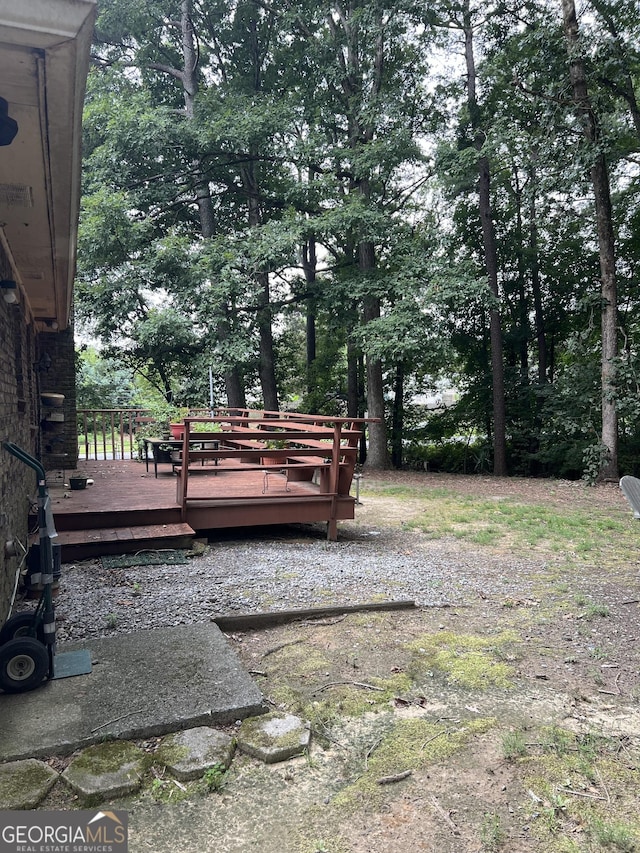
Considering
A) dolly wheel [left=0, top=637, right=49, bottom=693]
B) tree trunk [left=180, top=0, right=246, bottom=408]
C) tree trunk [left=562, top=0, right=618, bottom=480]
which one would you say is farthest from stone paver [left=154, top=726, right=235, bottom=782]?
tree trunk [left=180, top=0, right=246, bottom=408]

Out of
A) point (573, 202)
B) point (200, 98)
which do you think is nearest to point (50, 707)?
point (200, 98)

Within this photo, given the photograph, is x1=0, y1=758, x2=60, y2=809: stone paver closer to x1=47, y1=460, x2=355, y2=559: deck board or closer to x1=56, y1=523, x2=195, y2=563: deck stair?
x1=56, y1=523, x2=195, y2=563: deck stair

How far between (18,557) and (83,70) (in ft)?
10.4

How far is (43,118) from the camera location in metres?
1.98

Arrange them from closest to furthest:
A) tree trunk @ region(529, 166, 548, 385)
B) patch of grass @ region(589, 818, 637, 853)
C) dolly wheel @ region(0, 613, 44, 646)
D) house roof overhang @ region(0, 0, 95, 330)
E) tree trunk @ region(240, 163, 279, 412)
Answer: house roof overhang @ region(0, 0, 95, 330) < patch of grass @ region(589, 818, 637, 853) < dolly wheel @ region(0, 613, 44, 646) < tree trunk @ region(240, 163, 279, 412) < tree trunk @ region(529, 166, 548, 385)

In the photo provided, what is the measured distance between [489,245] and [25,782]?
12.9 metres

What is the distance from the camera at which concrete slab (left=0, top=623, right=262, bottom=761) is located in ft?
7.06

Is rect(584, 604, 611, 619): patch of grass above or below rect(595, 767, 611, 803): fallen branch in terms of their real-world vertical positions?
below

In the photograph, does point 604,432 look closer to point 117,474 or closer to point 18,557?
point 117,474

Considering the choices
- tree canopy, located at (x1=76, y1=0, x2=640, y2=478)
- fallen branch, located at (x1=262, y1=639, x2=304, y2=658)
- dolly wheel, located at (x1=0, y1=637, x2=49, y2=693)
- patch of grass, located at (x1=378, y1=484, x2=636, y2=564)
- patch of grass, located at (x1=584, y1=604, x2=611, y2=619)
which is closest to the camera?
dolly wheel, located at (x1=0, y1=637, x2=49, y2=693)

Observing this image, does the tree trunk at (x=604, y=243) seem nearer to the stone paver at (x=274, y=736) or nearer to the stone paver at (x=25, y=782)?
the stone paver at (x=274, y=736)

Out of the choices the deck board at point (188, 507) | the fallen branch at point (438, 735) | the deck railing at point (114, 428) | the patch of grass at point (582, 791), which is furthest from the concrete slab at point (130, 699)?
the deck railing at point (114, 428)

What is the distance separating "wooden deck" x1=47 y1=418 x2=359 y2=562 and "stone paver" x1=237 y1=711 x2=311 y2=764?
2871mm

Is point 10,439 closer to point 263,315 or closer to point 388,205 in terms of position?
point 263,315
